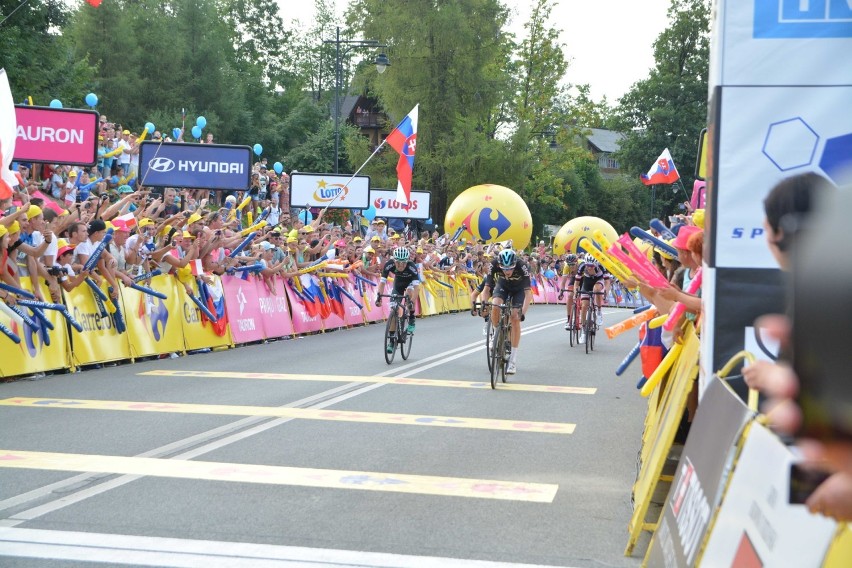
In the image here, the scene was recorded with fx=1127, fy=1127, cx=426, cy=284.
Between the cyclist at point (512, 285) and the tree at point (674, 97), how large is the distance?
222 feet

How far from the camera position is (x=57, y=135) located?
16.3 m

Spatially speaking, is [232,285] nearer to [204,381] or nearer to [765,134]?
[204,381]

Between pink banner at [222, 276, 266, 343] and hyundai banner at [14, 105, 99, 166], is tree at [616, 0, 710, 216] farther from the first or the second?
hyundai banner at [14, 105, 99, 166]

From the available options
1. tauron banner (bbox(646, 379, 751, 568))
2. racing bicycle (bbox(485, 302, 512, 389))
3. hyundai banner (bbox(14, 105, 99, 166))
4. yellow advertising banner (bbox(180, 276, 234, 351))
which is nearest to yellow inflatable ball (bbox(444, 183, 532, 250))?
yellow advertising banner (bbox(180, 276, 234, 351))

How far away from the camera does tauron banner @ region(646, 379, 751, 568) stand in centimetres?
387

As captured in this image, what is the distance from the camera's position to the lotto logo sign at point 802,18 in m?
5.74

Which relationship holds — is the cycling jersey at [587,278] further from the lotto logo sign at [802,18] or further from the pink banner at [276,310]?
the lotto logo sign at [802,18]

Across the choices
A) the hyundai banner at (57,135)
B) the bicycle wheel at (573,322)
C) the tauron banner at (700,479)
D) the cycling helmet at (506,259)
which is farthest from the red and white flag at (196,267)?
the tauron banner at (700,479)

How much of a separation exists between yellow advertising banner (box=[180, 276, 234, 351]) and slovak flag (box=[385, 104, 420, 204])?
36.7ft

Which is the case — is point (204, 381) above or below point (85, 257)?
below

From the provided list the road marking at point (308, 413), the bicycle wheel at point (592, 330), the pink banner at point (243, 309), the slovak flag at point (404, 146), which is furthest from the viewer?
the slovak flag at point (404, 146)

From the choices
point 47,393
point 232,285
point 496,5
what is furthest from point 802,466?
point 496,5

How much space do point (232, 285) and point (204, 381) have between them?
635 cm

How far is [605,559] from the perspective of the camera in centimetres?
577
